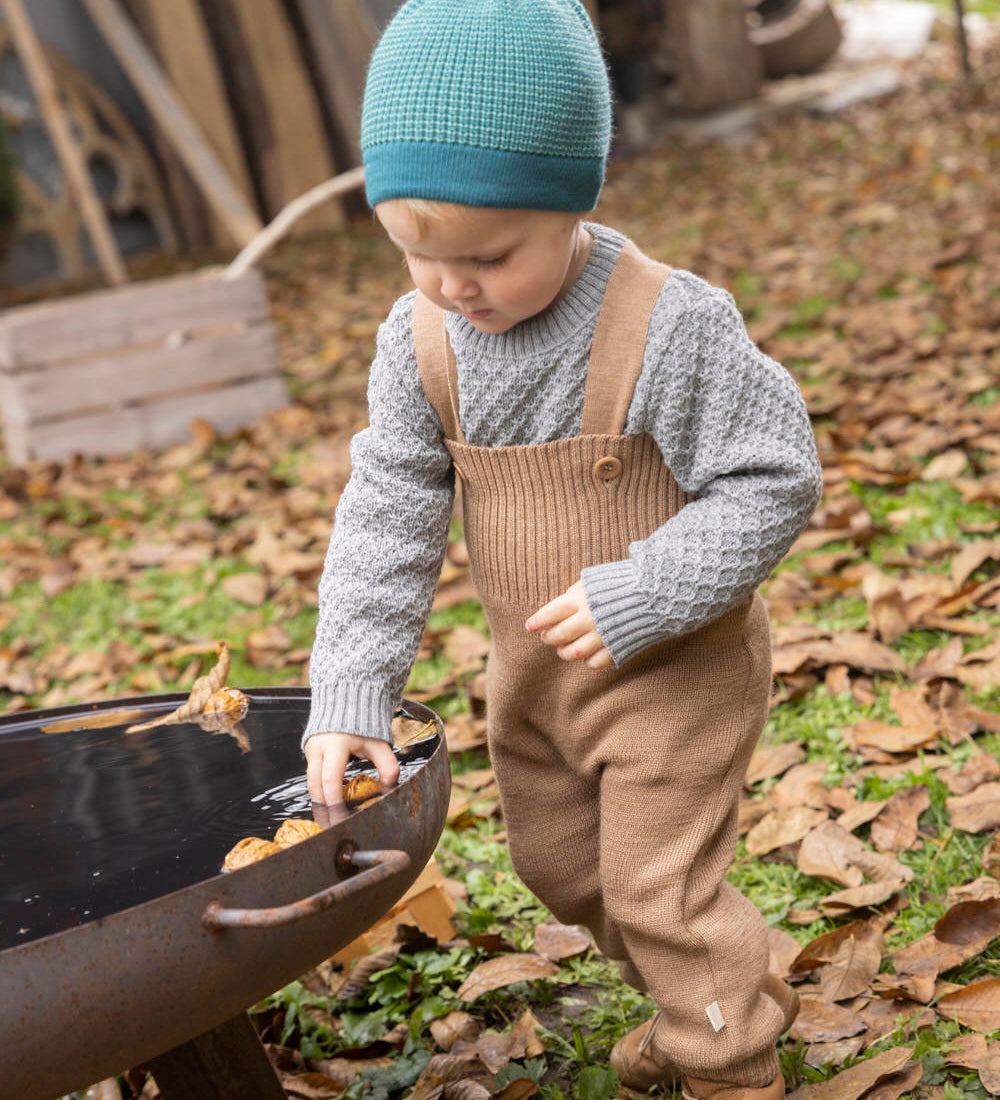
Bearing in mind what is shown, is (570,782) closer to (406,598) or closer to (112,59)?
(406,598)

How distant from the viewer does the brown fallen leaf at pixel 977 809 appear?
2.26 meters

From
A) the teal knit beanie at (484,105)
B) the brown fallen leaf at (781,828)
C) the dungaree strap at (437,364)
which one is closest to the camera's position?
the teal knit beanie at (484,105)

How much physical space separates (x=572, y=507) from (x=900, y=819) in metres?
1.06

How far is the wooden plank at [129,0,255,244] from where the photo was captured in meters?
8.37

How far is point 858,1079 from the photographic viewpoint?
5.90 feet

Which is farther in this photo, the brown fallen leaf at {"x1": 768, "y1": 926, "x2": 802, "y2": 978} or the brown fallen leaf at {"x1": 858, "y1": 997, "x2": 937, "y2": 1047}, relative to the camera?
the brown fallen leaf at {"x1": 768, "y1": 926, "x2": 802, "y2": 978}

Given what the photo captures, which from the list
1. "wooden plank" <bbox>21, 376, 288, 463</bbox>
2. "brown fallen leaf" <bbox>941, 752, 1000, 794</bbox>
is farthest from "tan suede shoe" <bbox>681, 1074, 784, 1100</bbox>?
"wooden plank" <bbox>21, 376, 288, 463</bbox>

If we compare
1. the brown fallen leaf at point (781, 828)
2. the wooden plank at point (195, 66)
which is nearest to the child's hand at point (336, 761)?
the brown fallen leaf at point (781, 828)

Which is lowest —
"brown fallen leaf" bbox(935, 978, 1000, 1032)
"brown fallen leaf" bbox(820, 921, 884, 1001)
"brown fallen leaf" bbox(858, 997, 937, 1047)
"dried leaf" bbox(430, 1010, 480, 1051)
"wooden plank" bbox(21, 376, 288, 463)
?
"wooden plank" bbox(21, 376, 288, 463)

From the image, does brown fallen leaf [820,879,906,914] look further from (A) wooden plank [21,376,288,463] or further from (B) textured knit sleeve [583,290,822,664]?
(A) wooden plank [21,376,288,463]

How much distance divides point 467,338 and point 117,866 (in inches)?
29.4

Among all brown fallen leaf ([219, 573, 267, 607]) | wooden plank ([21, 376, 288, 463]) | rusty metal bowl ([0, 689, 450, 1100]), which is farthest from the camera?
wooden plank ([21, 376, 288, 463])

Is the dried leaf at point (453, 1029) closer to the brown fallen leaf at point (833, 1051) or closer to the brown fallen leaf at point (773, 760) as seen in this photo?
the brown fallen leaf at point (833, 1051)

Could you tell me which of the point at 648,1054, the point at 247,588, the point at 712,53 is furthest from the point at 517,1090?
the point at 712,53
